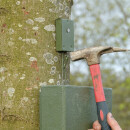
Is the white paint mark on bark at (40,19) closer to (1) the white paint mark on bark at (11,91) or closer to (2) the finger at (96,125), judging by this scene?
(1) the white paint mark on bark at (11,91)

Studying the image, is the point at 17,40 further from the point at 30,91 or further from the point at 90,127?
the point at 90,127

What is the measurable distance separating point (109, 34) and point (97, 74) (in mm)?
6274

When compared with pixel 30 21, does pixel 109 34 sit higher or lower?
higher

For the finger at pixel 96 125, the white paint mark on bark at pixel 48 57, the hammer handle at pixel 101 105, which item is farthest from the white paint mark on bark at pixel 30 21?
the finger at pixel 96 125

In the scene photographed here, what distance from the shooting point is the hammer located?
2082mm

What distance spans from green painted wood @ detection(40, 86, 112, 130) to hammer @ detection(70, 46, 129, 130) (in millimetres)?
66

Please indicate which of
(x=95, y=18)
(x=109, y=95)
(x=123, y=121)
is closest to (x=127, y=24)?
(x=95, y=18)

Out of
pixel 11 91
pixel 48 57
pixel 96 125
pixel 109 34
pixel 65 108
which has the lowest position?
pixel 96 125

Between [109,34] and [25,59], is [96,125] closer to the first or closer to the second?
[25,59]

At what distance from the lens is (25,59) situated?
2.08 meters

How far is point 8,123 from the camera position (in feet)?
6.64

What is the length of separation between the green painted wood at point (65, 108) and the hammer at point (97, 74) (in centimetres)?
7

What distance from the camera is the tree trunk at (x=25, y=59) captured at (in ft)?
6.70

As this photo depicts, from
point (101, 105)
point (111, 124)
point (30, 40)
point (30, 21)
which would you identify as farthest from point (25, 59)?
point (111, 124)
